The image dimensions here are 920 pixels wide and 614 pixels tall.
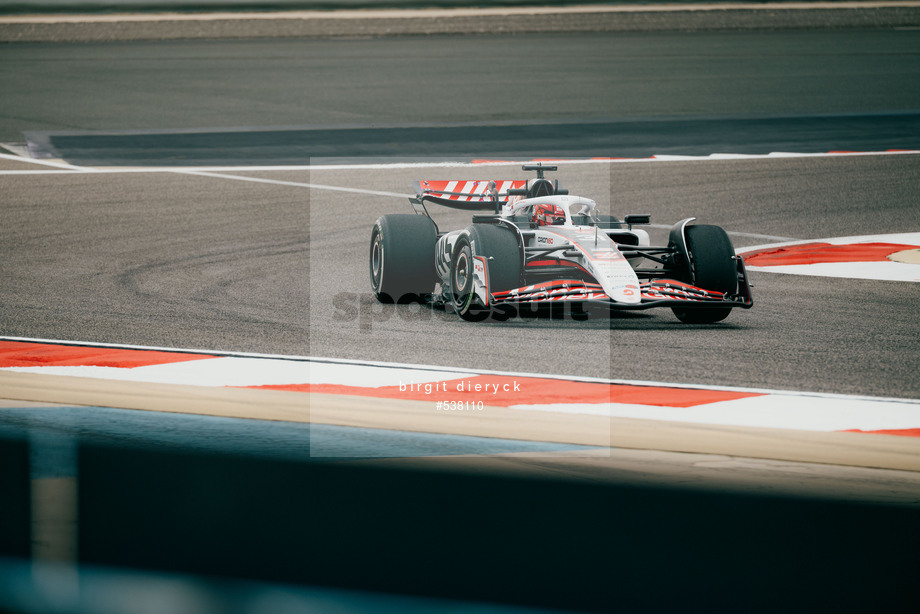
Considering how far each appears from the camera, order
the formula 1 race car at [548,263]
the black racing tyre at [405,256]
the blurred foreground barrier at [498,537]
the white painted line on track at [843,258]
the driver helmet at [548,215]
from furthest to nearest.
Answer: the white painted line on track at [843,258]
the black racing tyre at [405,256]
the driver helmet at [548,215]
the formula 1 race car at [548,263]
the blurred foreground barrier at [498,537]

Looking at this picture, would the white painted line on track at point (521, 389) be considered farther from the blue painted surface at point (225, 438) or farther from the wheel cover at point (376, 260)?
the wheel cover at point (376, 260)

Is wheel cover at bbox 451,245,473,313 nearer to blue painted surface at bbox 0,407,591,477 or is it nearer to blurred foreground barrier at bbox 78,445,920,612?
blue painted surface at bbox 0,407,591,477

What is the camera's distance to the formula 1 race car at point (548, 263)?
6676 millimetres

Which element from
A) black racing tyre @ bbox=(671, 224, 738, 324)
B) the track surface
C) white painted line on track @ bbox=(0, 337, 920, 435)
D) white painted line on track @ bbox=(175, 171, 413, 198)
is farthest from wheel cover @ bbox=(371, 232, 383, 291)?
white painted line on track @ bbox=(175, 171, 413, 198)

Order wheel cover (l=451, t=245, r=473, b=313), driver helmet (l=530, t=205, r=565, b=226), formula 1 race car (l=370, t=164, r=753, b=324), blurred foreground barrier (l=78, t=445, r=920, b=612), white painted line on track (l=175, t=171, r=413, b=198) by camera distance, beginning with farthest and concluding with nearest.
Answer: white painted line on track (l=175, t=171, r=413, b=198) < driver helmet (l=530, t=205, r=565, b=226) < wheel cover (l=451, t=245, r=473, b=313) < formula 1 race car (l=370, t=164, r=753, b=324) < blurred foreground barrier (l=78, t=445, r=920, b=612)

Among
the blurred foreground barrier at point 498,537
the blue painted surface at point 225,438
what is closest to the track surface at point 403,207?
the blue painted surface at point 225,438

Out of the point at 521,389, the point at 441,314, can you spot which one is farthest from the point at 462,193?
the point at 521,389

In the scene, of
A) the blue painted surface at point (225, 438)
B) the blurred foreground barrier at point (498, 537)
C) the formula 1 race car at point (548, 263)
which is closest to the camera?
the blurred foreground barrier at point (498, 537)

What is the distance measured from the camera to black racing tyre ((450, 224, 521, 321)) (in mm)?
6746

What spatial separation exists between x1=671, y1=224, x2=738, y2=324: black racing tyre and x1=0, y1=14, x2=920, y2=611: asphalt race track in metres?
0.27

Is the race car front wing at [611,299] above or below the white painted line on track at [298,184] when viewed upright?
below

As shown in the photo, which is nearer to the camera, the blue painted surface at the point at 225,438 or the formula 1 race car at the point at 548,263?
the blue painted surface at the point at 225,438

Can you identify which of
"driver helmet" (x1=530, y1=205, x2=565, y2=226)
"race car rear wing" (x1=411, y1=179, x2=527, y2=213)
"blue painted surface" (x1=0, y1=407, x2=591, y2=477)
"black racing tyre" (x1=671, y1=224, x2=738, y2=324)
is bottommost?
"blue painted surface" (x1=0, y1=407, x2=591, y2=477)

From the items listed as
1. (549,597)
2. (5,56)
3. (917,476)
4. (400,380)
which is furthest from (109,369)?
(5,56)
